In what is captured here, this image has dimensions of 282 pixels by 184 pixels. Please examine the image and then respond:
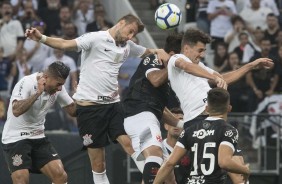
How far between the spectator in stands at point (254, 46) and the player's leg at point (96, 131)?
20.2 ft

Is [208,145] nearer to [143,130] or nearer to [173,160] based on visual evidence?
[173,160]

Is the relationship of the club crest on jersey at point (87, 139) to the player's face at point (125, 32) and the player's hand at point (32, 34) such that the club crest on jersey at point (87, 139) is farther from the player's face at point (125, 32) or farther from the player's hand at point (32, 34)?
the player's hand at point (32, 34)

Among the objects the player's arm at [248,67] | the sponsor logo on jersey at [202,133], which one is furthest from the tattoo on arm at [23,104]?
the sponsor logo on jersey at [202,133]

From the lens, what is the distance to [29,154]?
13.3 meters

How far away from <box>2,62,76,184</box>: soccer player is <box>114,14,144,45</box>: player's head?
2.69ft

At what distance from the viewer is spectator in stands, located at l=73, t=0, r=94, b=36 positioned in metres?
20.7

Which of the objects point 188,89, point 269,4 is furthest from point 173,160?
point 269,4

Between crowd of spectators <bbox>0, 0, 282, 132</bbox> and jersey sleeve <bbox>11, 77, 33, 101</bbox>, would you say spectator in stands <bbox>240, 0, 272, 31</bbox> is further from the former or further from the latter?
jersey sleeve <bbox>11, 77, 33, 101</bbox>

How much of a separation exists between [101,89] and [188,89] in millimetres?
1579

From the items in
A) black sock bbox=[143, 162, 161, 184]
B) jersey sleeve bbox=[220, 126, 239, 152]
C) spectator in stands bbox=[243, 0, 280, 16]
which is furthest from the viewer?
spectator in stands bbox=[243, 0, 280, 16]

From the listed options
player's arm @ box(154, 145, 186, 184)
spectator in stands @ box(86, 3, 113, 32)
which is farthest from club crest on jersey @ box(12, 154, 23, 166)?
spectator in stands @ box(86, 3, 113, 32)

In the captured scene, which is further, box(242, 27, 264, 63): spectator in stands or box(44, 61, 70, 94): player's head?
box(242, 27, 264, 63): spectator in stands

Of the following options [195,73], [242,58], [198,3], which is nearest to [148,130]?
[195,73]

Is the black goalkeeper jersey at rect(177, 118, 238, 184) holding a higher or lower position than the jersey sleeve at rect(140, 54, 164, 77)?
lower
